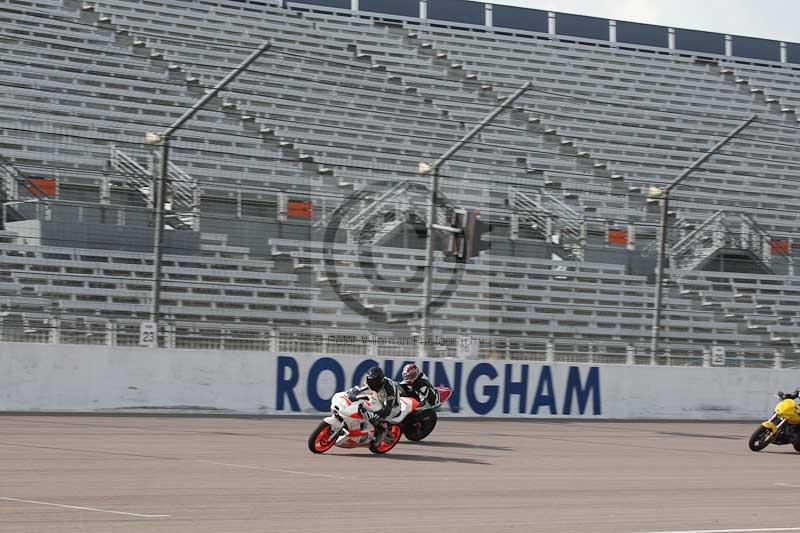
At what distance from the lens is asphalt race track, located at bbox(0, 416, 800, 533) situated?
7.31 metres

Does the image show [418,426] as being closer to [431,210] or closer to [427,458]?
[427,458]

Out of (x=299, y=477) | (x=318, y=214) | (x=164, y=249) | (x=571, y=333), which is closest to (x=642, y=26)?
(x=571, y=333)

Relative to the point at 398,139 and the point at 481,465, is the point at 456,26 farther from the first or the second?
the point at 481,465

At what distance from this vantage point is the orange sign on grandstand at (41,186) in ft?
50.3

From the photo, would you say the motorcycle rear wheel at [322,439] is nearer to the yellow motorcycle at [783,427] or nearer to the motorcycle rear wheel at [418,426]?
the motorcycle rear wheel at [418,426]

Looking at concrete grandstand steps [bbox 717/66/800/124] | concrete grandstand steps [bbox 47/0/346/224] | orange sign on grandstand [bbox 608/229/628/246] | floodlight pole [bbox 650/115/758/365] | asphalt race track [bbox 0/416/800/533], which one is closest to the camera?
asphalt race track [bbox 0/416/800/533]

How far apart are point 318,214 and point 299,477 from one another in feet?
29.5

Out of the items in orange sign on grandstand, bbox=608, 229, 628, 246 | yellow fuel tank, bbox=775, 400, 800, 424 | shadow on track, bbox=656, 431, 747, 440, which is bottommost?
shadow on track, bbox=656, 431, 747, 440

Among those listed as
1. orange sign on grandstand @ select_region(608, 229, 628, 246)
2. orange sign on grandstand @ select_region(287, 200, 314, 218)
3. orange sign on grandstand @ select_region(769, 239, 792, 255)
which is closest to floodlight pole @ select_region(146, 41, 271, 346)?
orange sign on grandstand @ select_region(287, 200, 314, 218)

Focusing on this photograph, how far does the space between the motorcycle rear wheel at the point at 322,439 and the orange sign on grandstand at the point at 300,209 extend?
6212mm

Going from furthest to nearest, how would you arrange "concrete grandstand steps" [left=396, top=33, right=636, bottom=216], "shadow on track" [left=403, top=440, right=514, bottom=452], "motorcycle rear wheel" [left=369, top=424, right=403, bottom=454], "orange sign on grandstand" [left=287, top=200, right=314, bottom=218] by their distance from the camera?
"concrete grandstand steps" [left=396, top=33, right=636, bottom=216] < "orange sign on grandstand" [left=287, top=200, right=314, bottom=218] < "shadow on track" [left=403, top=440, right=514, bottom=452] < "motorcycle rear wheel" [left=369, top=424, right=403, bottom=454]

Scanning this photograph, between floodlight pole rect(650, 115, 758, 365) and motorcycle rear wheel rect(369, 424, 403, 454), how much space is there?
28.5 ft

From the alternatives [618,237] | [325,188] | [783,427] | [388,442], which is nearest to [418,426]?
[388,442]

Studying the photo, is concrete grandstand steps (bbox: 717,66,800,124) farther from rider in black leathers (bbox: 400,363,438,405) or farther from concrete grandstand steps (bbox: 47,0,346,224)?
rider in black leathers (bbox: 400,363,438,405)
